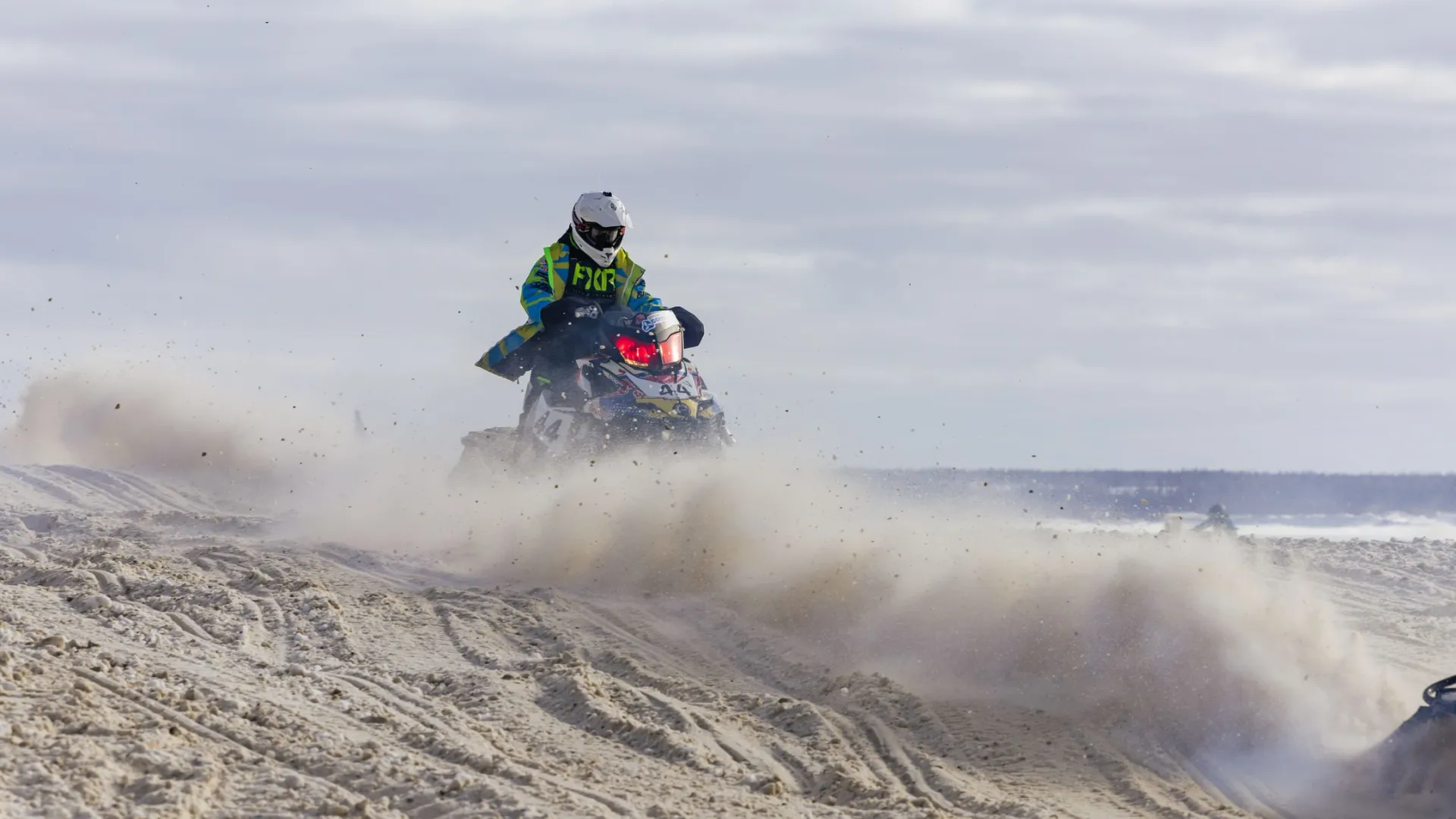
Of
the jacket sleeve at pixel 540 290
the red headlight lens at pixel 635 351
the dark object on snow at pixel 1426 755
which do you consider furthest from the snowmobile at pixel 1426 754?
the jacket sleeve at pixel 540 290

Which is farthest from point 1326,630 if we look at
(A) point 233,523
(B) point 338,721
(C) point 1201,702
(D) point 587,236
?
(A) point 233,523

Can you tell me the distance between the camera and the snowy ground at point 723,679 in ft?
21.2

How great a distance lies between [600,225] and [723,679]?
6.98 meters

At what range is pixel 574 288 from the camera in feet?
50.9

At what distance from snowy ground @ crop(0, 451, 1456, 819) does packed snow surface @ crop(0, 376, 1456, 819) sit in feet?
0.08

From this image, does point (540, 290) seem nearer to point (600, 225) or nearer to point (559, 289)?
point (559, 289)

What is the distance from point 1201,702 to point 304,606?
19.4 ft

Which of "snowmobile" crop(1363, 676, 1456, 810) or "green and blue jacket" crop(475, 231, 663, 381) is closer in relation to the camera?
"snowmobile" crop(1363, 676, 1456, 810)

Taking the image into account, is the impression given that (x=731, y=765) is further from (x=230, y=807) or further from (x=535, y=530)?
(x=535, y=530)

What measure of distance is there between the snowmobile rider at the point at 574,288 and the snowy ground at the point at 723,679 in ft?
8.34

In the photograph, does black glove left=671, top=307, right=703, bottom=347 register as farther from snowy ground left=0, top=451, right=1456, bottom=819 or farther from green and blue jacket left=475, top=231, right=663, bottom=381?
snowy ground left=0, top=451, right=1456, bottom=819

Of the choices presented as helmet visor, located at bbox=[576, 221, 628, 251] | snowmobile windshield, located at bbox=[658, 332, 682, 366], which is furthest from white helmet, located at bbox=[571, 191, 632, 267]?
snowmobile windshield, located at bbox=[658, 332, 682, 366]

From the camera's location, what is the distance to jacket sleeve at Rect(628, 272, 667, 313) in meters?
15.7

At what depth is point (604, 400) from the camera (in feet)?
47.2
